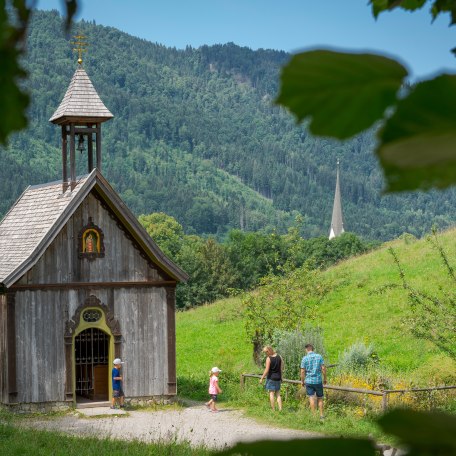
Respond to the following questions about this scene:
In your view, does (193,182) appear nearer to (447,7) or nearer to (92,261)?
(92,261)

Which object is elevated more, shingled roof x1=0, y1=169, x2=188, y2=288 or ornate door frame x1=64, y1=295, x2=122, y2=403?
shingled roof x1=0, y1=169, x2=188, y2=288

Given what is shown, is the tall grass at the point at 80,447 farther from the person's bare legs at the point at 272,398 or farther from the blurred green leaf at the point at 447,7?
the blurred green leaf at the point at 447,7

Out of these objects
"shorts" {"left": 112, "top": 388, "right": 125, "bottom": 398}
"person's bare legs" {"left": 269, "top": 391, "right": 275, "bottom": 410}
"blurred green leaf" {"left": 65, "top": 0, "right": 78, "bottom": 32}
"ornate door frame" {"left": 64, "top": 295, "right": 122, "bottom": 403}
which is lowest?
"person's bare legs" {"left": 269, "top": 391, "right": 275, "bottom": 410}

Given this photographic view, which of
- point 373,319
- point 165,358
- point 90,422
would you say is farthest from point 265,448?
point 373,319

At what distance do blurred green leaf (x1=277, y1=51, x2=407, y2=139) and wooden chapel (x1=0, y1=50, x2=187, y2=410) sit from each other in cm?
1631

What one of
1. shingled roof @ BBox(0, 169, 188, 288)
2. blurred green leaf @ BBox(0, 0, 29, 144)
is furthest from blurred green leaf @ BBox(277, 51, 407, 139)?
shingled roof @ BBox(0, 169, 188, 288)

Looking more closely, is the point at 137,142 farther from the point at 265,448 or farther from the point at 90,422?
the point at 265,448

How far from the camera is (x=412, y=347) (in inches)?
873

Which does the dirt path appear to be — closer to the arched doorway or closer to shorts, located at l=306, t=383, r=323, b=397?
shorts, located at l=306, t=383, r=323, b=397

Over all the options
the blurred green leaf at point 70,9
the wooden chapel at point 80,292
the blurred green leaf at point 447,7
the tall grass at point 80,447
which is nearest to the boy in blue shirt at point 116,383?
the wooden chapel at point 80,292

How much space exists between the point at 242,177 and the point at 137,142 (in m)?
26.1

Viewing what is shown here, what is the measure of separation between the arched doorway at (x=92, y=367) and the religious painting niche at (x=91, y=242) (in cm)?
165

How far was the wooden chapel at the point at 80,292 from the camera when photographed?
16.8 metres

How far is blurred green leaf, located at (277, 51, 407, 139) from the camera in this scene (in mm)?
509
